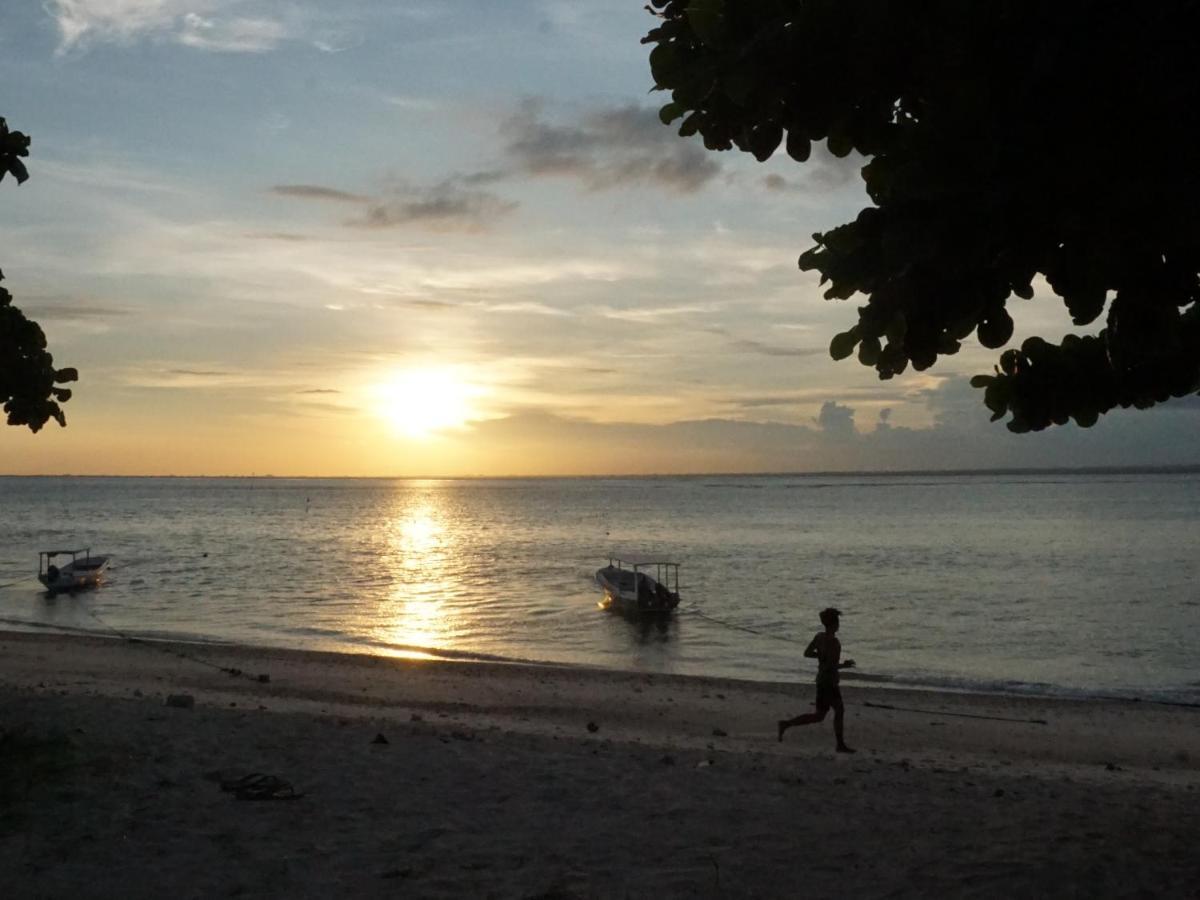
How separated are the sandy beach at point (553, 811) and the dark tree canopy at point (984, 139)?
15.5ft

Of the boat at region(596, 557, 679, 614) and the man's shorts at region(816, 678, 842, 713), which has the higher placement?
the man's shorts at region(816, 678, 842, 713)

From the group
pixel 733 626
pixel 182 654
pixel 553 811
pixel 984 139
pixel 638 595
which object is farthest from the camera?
pixel 638 595

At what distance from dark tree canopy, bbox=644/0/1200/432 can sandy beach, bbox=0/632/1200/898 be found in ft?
15.5

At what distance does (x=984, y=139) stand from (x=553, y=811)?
7178 mm

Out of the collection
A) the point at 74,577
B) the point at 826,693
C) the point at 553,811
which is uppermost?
the point at 826,693

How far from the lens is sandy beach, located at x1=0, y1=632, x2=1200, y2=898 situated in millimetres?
7469

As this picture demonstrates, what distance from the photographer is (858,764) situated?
1257cm

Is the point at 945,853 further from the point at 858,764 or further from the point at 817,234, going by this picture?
the point at 817,234

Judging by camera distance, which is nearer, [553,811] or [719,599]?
[553,811]

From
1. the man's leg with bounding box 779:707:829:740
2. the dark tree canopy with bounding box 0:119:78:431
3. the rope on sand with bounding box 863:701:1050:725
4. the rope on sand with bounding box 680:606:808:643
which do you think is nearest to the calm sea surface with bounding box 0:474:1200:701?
the rope on sand with bounding box 680:606:808:643

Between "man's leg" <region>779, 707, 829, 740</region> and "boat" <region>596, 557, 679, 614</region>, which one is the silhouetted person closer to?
"man's leg" <region>779, 707, 829, 740</region>

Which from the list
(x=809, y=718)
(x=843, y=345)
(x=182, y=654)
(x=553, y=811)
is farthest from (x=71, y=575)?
(x=843, y=345)

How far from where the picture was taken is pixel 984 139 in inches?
165

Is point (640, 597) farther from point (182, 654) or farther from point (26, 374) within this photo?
point (26, 374)
